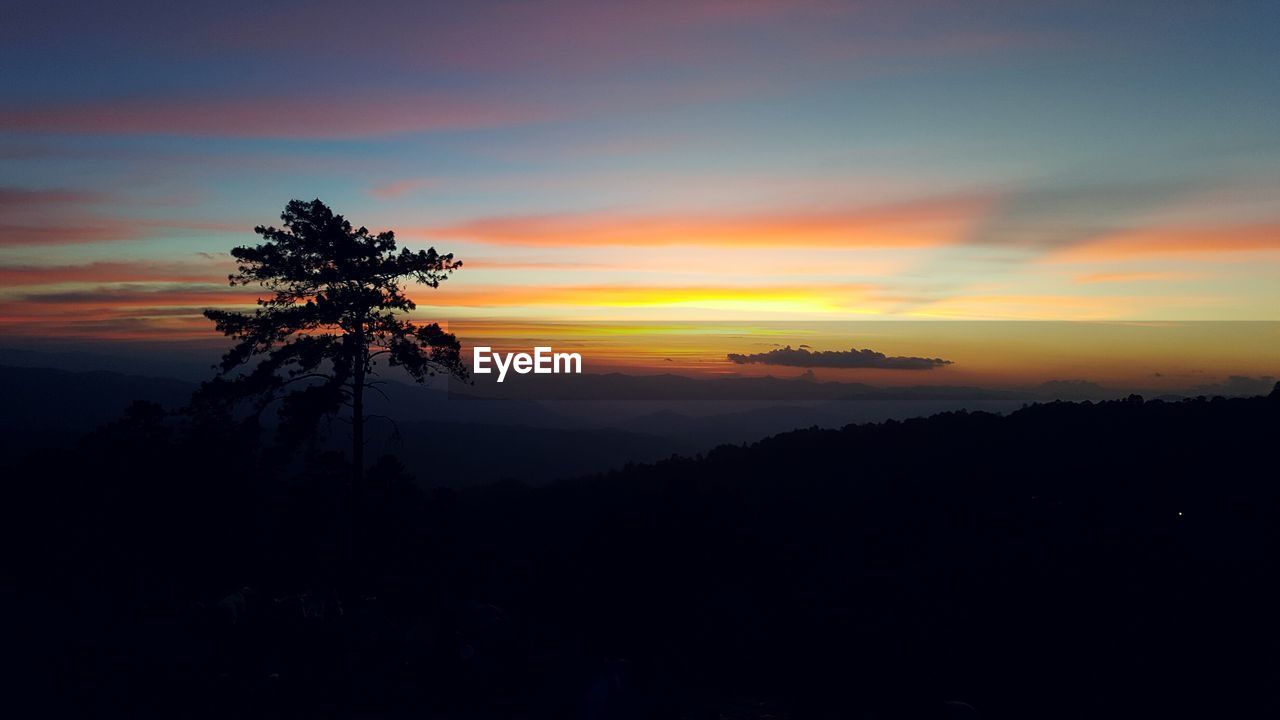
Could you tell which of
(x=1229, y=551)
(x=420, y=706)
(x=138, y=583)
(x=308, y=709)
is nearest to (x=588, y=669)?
(x=420, y=706)

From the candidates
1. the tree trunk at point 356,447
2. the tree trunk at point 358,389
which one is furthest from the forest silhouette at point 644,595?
the tree trunk at point 358,389

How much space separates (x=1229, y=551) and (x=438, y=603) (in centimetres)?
2129

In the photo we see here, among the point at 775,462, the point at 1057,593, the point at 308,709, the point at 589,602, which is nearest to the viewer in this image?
the point at 308,709

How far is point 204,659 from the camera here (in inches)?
639

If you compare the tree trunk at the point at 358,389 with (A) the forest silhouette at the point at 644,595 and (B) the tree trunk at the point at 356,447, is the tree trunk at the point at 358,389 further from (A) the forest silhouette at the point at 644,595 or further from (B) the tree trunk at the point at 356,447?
(A) the forest silhouette at the point at 644,595

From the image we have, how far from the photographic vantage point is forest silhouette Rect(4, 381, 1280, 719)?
1500 cm

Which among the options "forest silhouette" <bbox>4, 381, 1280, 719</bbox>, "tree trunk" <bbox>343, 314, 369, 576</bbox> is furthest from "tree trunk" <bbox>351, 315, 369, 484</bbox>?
"forest silhouette" <bbox>4, 381, 1280, 719</bbox>

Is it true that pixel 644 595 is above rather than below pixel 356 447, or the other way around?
below

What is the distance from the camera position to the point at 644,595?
19391mm

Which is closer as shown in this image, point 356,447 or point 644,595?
point 644,595

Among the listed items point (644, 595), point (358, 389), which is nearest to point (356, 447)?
A: point (358, 389)

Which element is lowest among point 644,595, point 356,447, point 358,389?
point 644,595

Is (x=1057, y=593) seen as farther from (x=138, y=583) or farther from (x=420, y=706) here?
(x=138, y=583)

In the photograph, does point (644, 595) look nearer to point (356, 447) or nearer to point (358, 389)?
point (356, 447)
